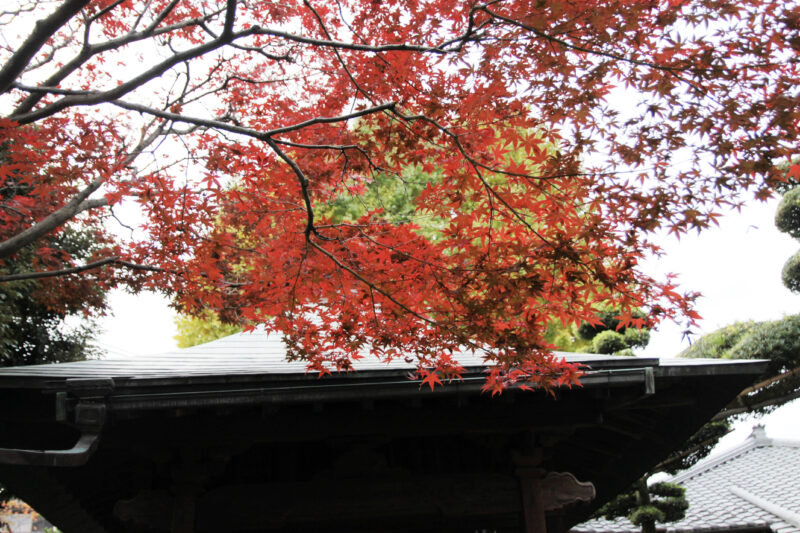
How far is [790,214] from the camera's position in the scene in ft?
27.9

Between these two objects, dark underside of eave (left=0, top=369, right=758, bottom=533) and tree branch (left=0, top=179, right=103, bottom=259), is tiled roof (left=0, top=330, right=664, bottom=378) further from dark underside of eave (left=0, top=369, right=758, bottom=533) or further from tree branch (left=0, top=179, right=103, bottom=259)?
tree branch (left=0, top=179, right=103, bottom=259)

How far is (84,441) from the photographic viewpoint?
10.2 feet

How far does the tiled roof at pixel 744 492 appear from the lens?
10.5m

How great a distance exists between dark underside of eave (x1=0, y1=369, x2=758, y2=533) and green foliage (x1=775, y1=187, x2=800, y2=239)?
5521mm

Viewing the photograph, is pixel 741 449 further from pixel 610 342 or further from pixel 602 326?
pixel 610 342

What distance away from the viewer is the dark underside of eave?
375cm

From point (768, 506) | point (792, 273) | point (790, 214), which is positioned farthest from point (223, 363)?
point (768, 506)

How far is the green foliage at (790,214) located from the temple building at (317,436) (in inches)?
216

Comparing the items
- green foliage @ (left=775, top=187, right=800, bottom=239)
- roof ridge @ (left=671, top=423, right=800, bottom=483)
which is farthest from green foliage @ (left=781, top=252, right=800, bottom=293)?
roof ridge @ (left=671, top=423, right=800, bottom=483)

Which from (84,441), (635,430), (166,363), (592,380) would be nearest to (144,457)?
(166,363)

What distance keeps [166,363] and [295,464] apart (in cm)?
132

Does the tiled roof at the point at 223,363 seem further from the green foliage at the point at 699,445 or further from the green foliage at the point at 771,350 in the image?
the green foliage at the point at 699,445

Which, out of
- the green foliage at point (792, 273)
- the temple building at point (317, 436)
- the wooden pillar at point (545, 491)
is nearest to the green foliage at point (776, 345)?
the green foliage at point (792, 273)

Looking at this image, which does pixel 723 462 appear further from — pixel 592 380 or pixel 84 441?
pixel 84 441
